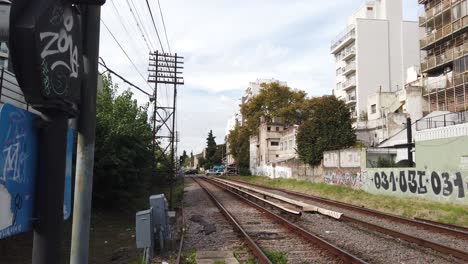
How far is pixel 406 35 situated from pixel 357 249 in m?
66.3

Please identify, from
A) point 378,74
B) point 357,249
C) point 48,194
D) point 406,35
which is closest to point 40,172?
point 48,194

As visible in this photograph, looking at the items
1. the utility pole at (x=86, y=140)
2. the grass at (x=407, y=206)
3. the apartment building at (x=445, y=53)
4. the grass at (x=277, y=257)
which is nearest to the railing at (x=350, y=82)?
the apartment building at (x=445, y=53)

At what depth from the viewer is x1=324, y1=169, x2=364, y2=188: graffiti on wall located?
3133 centimetres

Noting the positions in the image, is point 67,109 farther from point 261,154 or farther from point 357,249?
point 261,154

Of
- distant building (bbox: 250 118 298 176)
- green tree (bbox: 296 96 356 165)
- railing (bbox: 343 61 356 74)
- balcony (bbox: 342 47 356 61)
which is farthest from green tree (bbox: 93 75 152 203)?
balcony (bbox: 342 47 356 61)

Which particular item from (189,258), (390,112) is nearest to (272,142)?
(390,112)

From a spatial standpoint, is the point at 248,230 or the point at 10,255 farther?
the point at 248,230

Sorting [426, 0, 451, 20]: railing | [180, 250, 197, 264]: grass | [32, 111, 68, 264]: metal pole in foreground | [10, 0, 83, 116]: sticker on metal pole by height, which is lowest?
[180, 250, 197, 264]: grass

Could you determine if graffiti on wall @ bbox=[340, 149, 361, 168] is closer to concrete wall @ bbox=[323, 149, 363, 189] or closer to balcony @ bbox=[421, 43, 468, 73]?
concrete wall @ bbox=[323, 149, 363, 189]

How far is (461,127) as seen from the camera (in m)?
24.7

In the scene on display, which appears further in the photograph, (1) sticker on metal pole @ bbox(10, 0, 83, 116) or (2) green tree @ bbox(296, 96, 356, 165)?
(2) green tree @ bbox(296, 96, 356, 165)

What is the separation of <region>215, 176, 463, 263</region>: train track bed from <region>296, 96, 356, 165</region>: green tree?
84.8 feet

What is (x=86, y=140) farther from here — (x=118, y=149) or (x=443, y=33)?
(x=443, y=33)

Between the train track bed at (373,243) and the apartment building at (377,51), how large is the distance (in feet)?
173
